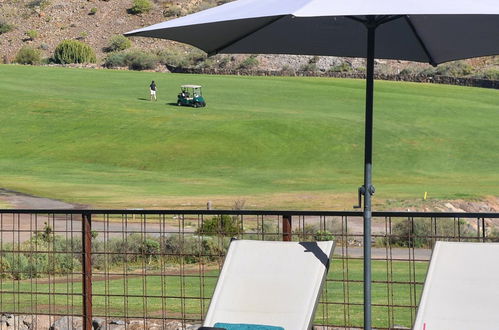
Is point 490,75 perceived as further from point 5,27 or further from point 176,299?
point 176,299

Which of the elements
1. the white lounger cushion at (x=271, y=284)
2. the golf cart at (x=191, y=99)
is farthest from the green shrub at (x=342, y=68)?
the white lounger cushion at (x=271, y=284)

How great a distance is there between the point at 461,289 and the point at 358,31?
2622mm

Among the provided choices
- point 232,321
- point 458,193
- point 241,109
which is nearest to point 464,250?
point 232,321

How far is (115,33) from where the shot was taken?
344 ft

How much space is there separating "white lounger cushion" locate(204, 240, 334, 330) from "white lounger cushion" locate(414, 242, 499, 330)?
74cm

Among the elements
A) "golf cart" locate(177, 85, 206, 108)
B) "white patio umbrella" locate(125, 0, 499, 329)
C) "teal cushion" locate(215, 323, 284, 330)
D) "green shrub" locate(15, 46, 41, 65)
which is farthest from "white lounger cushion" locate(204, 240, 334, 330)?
"green shrub" locate(15, 46, 41, 65)

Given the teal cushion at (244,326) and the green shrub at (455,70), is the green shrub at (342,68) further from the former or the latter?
the teal cushion at (244,326)

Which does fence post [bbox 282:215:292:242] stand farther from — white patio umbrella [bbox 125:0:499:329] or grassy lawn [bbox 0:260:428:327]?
grassy lawn [bbox 0:260:428:327]

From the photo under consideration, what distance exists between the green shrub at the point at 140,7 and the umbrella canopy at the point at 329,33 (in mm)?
101605

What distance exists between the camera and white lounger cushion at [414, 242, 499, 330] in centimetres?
725

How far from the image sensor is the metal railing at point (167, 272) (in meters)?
8.83

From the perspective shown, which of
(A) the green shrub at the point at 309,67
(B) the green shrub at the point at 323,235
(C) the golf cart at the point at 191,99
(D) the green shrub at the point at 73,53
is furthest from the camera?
(D) the green shrub at the point at 73,53

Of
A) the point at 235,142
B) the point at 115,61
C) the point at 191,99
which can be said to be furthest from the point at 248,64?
the point at 235,142

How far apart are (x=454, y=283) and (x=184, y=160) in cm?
4333
